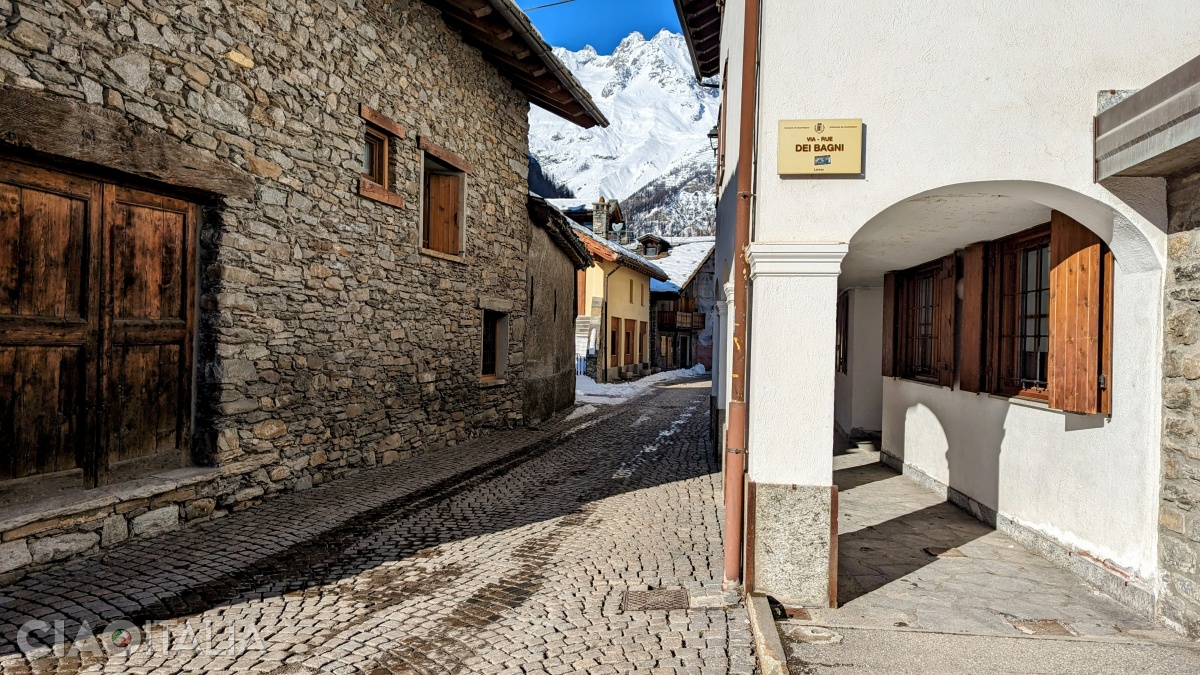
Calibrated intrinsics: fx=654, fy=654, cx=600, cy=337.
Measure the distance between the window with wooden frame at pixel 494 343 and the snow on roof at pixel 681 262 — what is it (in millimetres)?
22420

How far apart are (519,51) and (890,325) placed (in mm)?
6606

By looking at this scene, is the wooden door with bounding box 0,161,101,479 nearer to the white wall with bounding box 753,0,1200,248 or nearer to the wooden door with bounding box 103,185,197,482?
the wooden door with bounding box 103,185,197,482

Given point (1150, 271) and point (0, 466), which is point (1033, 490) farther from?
point (0, 466)

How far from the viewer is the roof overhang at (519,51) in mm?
8836

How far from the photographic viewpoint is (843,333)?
10773mm

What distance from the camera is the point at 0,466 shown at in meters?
4.36

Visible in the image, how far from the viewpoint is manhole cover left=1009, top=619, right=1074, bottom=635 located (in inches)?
140

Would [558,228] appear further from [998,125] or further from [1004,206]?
[998,125]

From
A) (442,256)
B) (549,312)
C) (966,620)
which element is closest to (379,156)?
(442,256)

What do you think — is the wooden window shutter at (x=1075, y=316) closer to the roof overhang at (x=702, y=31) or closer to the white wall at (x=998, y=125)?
the white wall at (x=998, y=125)

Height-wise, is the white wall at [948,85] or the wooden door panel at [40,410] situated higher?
the white wall at [948,85]

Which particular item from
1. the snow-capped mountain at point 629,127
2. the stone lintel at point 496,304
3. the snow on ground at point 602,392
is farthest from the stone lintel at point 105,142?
the snow-capped mountain at point 629,127

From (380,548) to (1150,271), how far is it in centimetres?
534

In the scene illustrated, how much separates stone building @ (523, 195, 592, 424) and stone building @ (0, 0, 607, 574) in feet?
9.45
